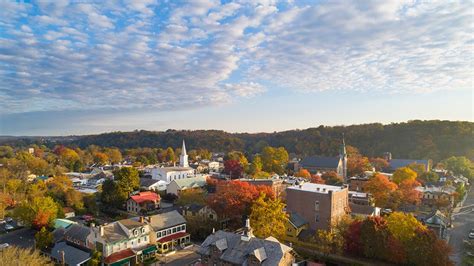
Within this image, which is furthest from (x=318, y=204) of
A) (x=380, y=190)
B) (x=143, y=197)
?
(x=143, y=197)

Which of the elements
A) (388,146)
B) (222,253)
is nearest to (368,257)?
(222,253)

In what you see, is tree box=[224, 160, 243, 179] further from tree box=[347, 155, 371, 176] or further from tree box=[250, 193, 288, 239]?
tree box=[250, 193, 288, 239]

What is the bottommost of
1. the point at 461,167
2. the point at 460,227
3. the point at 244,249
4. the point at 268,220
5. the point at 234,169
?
the point at 460,227

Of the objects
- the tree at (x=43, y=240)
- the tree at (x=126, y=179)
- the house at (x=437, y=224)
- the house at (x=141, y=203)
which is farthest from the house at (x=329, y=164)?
the tree at (x=43, y=240)

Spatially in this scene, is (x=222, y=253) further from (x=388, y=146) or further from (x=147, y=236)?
(x=388, y=146)

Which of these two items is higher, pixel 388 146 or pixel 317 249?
pixel 388 146

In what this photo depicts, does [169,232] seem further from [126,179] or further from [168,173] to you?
[168,173]
